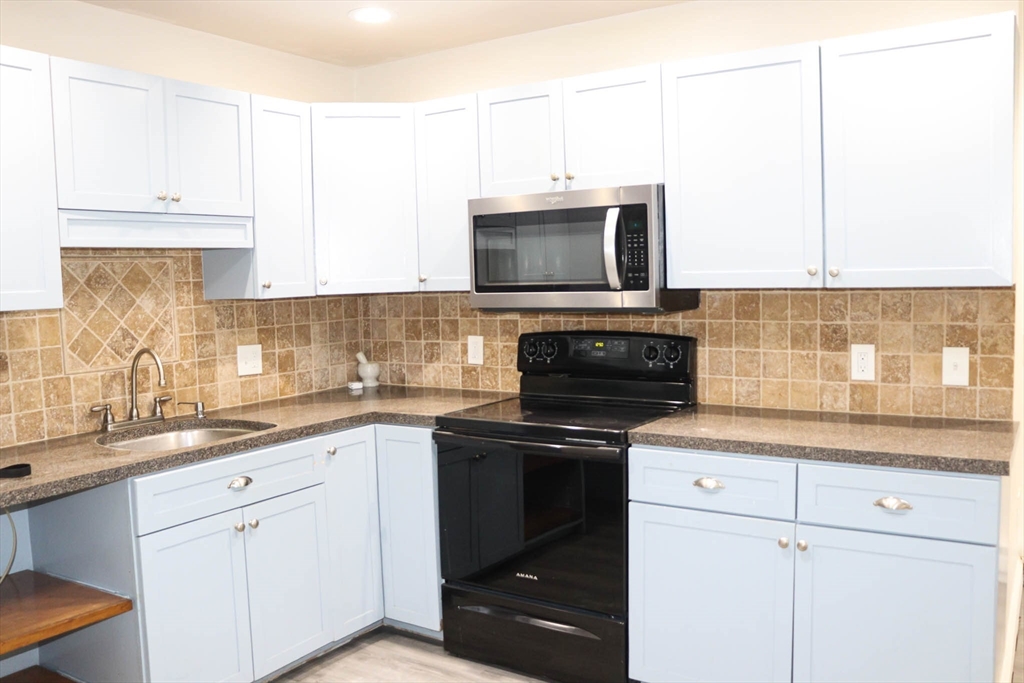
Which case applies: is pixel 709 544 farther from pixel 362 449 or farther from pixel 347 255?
pixel 347 255

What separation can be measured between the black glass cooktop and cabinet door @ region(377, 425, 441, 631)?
0.18m

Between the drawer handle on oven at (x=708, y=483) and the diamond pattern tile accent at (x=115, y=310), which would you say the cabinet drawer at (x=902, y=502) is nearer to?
the drawer handle on oven at (x=708, y=483)

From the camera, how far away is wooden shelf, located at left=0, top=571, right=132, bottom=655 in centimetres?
A: 219

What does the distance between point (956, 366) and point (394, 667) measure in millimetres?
2178

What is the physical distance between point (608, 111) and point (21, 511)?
7.74ft

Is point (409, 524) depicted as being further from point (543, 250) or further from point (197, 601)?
point (543, 250)

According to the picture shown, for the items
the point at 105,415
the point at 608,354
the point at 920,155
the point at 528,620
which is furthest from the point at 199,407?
the point at 920,155

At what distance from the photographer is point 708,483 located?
2.47 m

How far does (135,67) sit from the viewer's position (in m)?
2.98

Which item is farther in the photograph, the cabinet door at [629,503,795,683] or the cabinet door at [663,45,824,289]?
the cabinet door at [663,45,824,289]

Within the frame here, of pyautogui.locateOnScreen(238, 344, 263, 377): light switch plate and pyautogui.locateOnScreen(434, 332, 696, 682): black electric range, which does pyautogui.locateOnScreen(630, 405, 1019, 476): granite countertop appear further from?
pyautogui.locateOnScreen(238, 344, 263, 377): light switch plate

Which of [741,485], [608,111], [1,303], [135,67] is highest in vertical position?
[135,67]

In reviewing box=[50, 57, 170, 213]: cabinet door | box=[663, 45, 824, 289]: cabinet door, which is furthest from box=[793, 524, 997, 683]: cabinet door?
box=[50, 57, 170, 213]: cabinet door

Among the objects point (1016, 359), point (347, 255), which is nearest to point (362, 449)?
point (347, 255)
